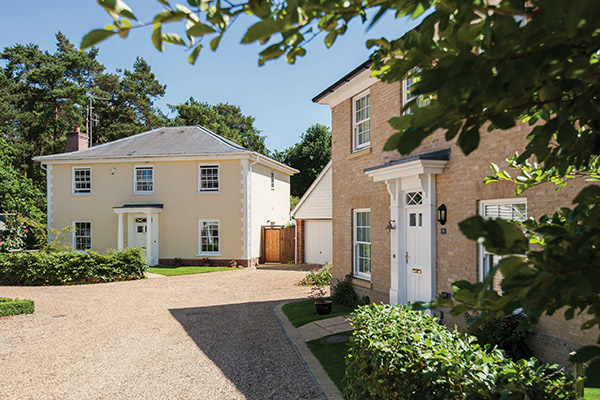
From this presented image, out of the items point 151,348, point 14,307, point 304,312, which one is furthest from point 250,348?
point 14,307

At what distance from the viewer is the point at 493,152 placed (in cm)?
755

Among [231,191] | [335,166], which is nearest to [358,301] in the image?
[335,166]

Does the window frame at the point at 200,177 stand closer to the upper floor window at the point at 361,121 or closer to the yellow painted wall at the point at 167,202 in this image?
the yellow painted wall at the point at 167,202

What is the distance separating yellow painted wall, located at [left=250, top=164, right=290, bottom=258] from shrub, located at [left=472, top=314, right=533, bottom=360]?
1815cm

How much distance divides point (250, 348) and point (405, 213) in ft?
15.0

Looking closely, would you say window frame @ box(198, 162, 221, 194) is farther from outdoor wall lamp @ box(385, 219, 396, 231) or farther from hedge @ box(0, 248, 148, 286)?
outdoor wall lamp @ box(385, 219, 396, 231)

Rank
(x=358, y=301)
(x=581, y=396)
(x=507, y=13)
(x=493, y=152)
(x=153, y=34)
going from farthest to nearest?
(x=358, y=301)
(x=493, y=152)
(x=581, y=396)
(x=153, y=34)
(x=507, y=13)

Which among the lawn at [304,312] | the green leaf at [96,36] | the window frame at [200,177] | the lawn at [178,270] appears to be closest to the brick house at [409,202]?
the lawn at [304,312]

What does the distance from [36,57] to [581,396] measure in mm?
49442

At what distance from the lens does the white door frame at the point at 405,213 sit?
9020mm

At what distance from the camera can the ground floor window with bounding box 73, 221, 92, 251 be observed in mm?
25141

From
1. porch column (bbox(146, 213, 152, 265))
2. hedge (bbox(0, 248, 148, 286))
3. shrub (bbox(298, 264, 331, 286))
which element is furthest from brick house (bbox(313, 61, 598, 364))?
porch column (bbox(146, 213, 152, 265))

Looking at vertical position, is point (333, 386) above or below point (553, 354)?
below

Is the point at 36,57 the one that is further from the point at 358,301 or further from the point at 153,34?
the point at 153,34
